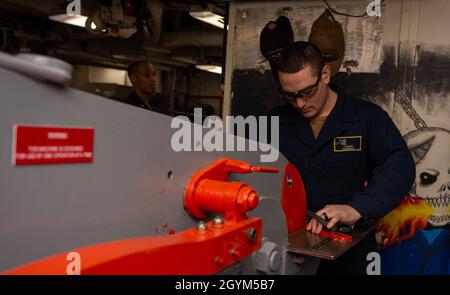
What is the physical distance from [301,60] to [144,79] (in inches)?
80.1

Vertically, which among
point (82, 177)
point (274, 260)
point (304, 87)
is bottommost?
point (274, 260)

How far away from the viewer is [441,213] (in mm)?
2428

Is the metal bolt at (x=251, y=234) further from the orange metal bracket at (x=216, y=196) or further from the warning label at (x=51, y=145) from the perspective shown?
the warning label at (x=51, y=145)

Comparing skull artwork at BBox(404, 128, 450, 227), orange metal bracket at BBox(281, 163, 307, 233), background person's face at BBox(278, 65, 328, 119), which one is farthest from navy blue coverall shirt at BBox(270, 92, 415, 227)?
skull artwork at BBox(404, 128, 450, 227)

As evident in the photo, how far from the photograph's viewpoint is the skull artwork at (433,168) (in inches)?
A: 94.1

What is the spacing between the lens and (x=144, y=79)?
3557mm

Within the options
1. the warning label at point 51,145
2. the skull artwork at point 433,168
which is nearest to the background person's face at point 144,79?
the skull artwork at point 433,168

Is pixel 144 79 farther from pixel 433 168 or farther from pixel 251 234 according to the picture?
pixel 251 234

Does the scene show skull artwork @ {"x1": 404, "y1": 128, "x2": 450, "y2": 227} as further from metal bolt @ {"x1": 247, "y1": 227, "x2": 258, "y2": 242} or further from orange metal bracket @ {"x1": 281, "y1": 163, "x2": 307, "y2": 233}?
metal bolt @ {"x1": 247, "y1": 227, "x2": 258, "y2": 242}

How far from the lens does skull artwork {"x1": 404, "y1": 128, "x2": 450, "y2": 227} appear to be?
2391 millimetres

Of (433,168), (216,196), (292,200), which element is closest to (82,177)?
(216,196)

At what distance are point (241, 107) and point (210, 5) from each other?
92 centimetres

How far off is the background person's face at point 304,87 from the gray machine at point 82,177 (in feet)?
2.71

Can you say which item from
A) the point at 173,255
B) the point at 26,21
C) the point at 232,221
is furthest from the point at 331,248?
the point at 26,21
